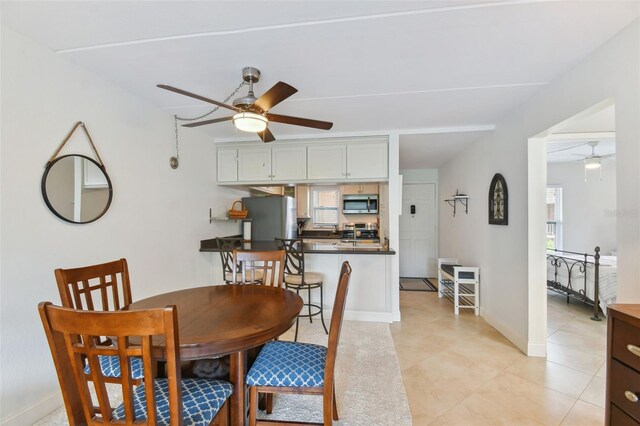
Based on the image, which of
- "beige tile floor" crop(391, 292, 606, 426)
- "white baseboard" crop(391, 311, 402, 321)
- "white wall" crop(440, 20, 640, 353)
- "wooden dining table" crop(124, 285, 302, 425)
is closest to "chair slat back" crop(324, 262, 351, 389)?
"wooden dining table" crop(124, 285, 302, 425)

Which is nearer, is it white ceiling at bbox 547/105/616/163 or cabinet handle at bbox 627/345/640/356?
cabinet handle at bbox 627/345/640/356

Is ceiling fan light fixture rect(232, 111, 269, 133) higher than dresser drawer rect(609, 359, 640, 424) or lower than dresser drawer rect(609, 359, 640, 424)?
higher

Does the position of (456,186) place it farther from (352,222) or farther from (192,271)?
(192,271)

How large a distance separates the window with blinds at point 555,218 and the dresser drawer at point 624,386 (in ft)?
17.3

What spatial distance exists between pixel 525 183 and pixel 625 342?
5.81ft

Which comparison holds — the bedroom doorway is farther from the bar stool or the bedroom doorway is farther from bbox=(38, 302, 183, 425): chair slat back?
bbox=(38, 302, 183, 425): chair slat back

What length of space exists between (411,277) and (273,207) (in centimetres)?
331

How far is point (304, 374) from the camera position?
1.35 meters

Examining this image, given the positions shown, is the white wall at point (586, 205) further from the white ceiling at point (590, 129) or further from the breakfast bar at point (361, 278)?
the breakfast bar at point (361, 278)

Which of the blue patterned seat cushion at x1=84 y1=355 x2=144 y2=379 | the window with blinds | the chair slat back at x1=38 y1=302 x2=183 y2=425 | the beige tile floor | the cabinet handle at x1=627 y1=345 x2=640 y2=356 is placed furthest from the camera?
the window with blinds

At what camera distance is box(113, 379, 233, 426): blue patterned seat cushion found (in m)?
1.05

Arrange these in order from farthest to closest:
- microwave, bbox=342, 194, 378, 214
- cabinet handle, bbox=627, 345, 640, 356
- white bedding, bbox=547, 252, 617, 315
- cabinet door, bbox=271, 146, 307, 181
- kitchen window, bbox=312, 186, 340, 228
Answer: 1. kitchen window, bbox=312, 186, 340, 228
2. microwave, bbox=342, 194, 378, 214
3. cabinet door, bbox=271, 146, 307, 181
4. white bedding, bbox=547, 252, 617, 315
5. cabinet handle, bbox=627, 345, 640, 356

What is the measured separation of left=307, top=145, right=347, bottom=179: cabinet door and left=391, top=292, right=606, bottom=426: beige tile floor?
2027 mm

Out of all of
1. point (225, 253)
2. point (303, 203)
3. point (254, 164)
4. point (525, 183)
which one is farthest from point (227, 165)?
point (525, 183)
